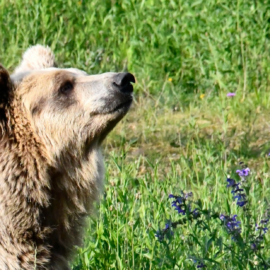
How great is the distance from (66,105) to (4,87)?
15.3 inches

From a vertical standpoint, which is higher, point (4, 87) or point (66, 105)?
point (4, 87)

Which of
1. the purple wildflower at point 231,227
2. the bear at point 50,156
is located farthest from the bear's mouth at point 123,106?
the purple wildflower at point 231,227

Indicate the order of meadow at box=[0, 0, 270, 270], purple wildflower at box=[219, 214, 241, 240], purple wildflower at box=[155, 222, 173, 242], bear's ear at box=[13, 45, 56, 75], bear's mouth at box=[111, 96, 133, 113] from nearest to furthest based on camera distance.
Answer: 1. purple wildflower at box=[219, 214, 241, 240]
2. purple wildflower at box=[155, 222, 173, 242]
3. bear's mouth at box=[111, 96, 133, 113]
4. bear's ear at box=[13, 45, 56, 75]
5. meadow at box=[0, 0, 270, 270]

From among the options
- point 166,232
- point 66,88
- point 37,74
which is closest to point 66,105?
point 66,88

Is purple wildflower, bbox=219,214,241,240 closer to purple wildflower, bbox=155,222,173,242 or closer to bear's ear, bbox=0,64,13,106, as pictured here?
purple wildflower, bbox=155,222,173,242

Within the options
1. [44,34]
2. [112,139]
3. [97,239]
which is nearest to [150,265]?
[97,239]

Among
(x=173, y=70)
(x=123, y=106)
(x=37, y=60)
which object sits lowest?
(x=173, y=70)

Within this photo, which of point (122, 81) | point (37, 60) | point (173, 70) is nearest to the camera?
point (122, 81)

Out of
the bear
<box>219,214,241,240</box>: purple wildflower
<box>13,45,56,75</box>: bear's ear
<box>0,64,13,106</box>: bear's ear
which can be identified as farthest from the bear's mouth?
<box>219,214,241,240</box>: purple wildflower

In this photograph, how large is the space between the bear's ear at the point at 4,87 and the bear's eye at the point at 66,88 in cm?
31

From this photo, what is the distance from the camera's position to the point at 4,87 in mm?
3906

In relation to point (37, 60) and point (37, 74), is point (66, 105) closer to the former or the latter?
point (37, 74)

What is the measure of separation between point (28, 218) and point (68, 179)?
1.22ft

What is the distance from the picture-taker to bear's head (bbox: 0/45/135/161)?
3937 millimetres
